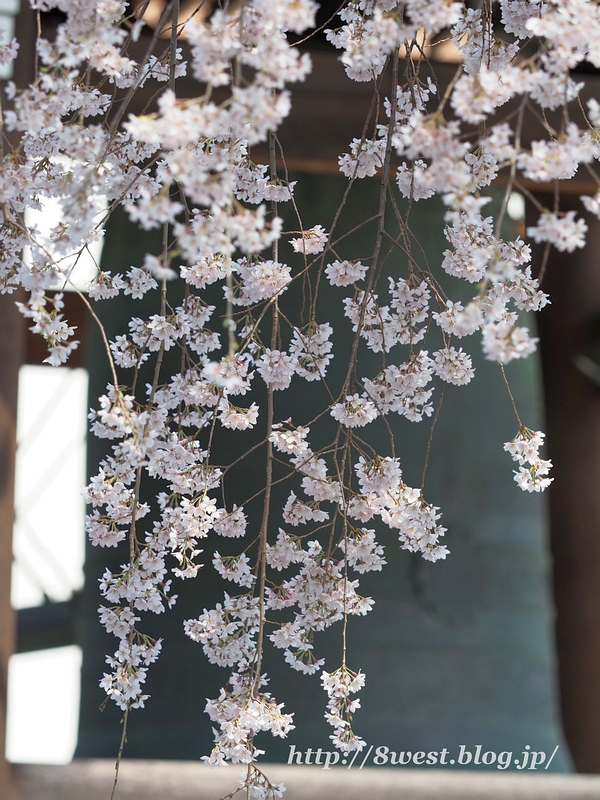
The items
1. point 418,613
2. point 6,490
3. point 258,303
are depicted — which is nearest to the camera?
point 258,303

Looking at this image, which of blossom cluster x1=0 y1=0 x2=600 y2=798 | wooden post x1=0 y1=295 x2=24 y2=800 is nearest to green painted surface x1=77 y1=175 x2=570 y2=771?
wooden post x1=0 y1=295 x2=24 y2=800

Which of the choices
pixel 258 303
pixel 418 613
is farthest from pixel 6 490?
pixel 258 303

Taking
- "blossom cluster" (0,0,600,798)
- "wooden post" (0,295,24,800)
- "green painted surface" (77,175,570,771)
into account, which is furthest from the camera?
"green painted surface" (77,175,570,771)

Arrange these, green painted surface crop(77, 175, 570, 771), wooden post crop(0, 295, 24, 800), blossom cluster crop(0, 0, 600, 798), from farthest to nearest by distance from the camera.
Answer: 1. green painted surface crop(77, 175, 570, 771)
2. wooden post crop(0, 295, 24, 800)
3. blossom cluster crop(0, 0, 600, 798)

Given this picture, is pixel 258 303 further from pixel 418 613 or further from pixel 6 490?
pixel 418 613

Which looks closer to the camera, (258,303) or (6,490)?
(258,303)

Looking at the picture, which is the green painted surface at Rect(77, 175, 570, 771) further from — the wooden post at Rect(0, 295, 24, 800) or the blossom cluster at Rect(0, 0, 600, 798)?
the blossom cluster at Rect(0, 0, 600, 798)

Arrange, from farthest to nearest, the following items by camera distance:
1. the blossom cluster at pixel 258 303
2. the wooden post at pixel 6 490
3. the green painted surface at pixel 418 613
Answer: the green painted surface at pixel 418 613
the wooden post at pixel 6 490
the blossom cluster at pixel 258 303

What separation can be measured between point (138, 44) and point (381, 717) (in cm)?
177

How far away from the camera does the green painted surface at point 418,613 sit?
7.20 ft

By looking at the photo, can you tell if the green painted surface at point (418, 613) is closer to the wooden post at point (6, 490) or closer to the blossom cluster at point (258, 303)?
the wooden post at point (6, 490)

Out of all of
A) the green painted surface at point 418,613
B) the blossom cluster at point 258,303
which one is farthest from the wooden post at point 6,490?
the blossom cluster at point 258,303

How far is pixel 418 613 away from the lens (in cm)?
234

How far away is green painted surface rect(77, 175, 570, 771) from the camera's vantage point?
7.20 ft
